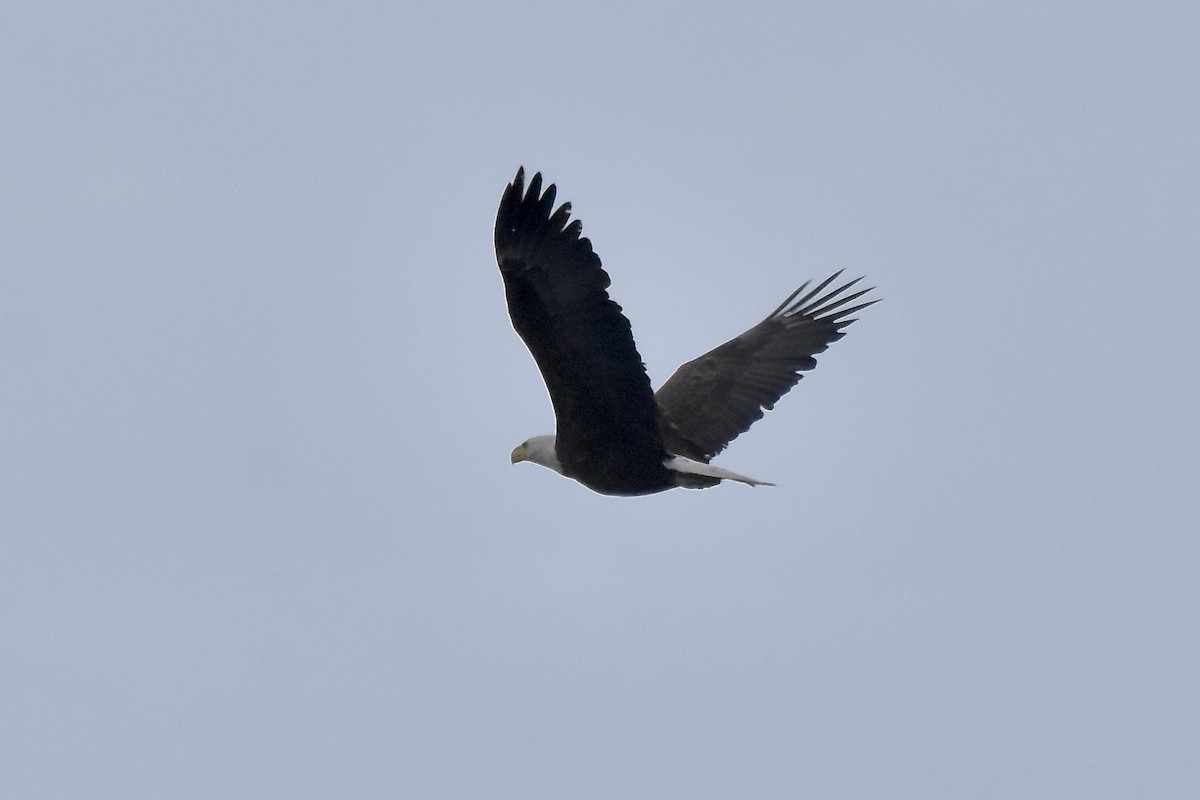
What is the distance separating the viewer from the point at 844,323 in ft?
55.6

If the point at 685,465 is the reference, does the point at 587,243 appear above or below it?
above

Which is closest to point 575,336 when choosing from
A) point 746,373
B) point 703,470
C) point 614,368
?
point 614,368

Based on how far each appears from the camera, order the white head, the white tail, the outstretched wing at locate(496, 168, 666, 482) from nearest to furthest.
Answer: the outstretched wing at locate(496, 168, 666, 482), the white tail, the white head

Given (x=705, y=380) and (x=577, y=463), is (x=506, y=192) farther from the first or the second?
(x=705, y=380)

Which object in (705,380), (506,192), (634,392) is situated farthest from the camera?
(705,380)

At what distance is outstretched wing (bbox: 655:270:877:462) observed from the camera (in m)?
16.0

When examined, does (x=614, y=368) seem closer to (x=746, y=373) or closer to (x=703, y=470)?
(x=703, y=470)

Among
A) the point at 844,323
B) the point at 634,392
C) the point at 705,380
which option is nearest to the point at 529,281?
the point at 634,392

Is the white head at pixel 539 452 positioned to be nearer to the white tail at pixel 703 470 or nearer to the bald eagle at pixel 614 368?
the bald eagle at pixel 614 368

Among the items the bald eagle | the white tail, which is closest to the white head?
the bald eagle

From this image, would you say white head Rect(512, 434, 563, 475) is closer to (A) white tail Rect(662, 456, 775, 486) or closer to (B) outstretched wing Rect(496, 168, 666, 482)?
(B) outstretched wing Rect(496, 168, 666, 482)

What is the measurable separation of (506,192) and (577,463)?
2.80 meters

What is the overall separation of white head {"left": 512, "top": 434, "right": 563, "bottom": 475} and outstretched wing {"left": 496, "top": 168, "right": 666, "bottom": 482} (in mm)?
181

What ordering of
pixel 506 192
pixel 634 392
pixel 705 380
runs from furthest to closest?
pixel 705 380 < pixel 634 392 < pixel 506 192
